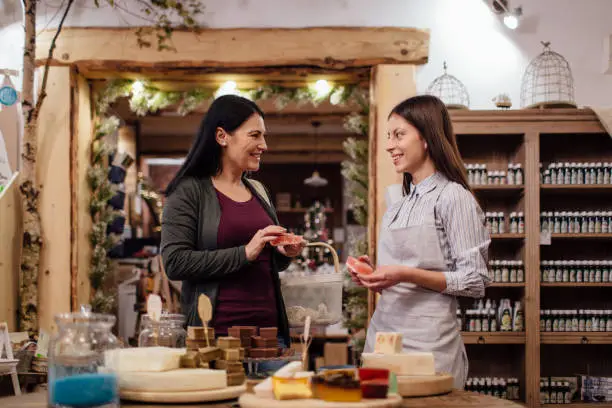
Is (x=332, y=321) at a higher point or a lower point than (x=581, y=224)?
lower

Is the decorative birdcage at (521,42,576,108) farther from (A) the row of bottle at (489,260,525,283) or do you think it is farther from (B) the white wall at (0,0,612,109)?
(A) the row of bottle at (489,260,525,283)

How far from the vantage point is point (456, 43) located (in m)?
5.16

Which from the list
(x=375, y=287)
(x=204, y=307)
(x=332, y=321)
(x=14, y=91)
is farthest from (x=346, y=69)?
(x=204, y=307)

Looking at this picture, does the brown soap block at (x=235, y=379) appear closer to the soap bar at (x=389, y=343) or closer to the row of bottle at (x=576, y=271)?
the soap bar at (x=389, y=343)

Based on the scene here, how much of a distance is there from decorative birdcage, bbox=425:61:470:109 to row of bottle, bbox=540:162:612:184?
30.4 inches

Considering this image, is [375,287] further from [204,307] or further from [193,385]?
[193,385]

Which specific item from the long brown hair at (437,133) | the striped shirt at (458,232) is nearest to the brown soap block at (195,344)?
the striped shirt at (458,232)

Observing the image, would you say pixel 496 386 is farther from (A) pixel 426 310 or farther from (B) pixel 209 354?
(B) pixel 209 354

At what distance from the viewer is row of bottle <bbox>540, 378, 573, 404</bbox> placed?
5.04 m

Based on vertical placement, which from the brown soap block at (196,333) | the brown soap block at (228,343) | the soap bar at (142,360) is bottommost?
the soap bar at (142,360)

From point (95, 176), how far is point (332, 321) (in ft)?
9.92

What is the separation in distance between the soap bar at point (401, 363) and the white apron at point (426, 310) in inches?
15.2

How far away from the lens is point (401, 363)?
6.26ft

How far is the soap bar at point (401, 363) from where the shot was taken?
190 cm
